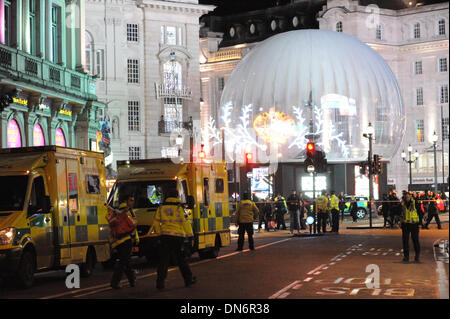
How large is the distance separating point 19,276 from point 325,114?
64.1 m

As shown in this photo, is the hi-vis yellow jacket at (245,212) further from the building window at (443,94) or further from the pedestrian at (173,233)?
the building window at (443,94)

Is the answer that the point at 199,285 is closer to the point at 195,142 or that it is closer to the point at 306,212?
the point at 306,212

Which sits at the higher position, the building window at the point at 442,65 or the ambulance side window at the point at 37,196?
the building window at the point at 442,65

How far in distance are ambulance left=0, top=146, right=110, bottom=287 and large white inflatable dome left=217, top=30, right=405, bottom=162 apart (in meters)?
57.6

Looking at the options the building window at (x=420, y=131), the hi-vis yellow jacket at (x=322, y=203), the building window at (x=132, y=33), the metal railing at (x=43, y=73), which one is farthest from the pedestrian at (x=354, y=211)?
the building window at (x=420, y=131)

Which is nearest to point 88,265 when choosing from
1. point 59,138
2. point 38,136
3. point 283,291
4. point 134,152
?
point 283,291

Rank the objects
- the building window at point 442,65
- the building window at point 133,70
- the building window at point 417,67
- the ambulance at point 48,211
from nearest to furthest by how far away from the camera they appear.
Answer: the ambulance at point 48,211
the building window at point 133,70
the building window at point 442,65
the building window at point 417,67

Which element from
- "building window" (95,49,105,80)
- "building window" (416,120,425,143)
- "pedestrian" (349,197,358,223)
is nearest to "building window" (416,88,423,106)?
"building window" (416,120,425,143)

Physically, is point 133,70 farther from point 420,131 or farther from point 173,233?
point 173,233

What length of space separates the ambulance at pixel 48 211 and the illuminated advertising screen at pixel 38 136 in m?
18.5

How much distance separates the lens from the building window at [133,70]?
8206 centimetres

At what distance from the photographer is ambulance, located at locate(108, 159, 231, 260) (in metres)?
26.7

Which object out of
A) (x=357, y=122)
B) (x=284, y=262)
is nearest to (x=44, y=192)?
(x=284, y=262)

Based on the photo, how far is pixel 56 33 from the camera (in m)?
48.1
